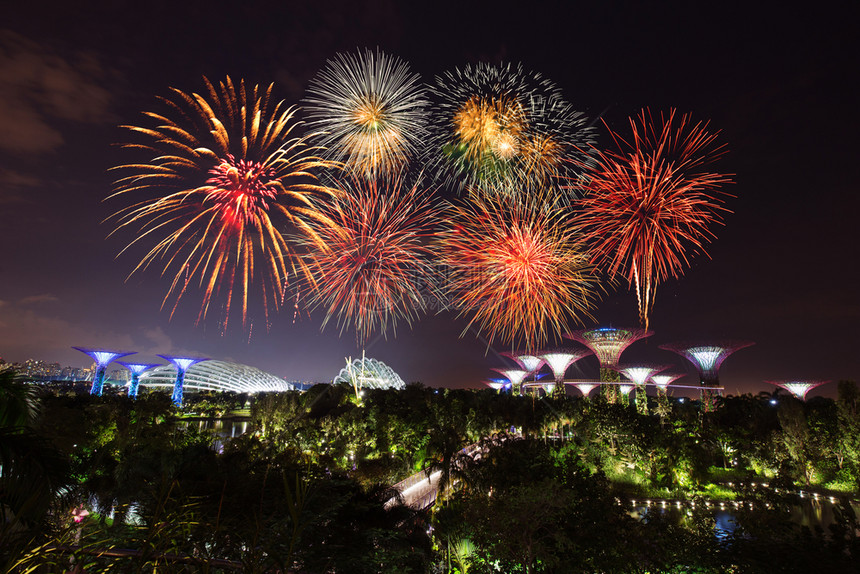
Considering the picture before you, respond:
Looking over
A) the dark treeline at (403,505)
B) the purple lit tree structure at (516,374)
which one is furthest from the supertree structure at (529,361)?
the dark treeline at (403,505)

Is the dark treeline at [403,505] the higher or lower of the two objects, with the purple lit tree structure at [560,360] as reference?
lower

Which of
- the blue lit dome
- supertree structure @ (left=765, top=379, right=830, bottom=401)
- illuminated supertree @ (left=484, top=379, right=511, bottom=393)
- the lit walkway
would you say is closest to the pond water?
the lit walkway

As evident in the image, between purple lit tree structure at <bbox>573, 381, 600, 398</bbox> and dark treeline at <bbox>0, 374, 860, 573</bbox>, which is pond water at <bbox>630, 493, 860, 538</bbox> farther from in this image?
purple lit tree structure at <bbox>573, 381, 600, 398</bbox>

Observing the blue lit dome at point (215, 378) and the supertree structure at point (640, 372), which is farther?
the blue lit dome at point (215, 378)

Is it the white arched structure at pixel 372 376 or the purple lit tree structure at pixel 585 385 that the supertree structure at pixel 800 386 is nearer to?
the purple lit tree structure at pixel 585 385

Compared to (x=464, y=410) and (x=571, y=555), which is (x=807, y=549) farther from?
(x=464, y=410)

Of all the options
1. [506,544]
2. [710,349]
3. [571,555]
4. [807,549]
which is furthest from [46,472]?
[710,349]
